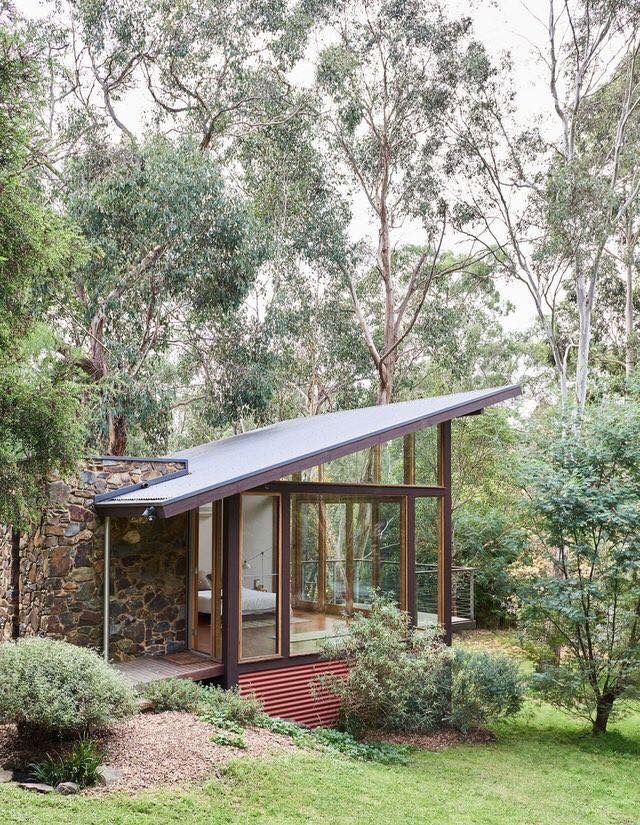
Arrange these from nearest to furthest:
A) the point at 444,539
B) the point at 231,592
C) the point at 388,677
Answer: the point at 231,592
the point at 388,677
the point at 444,539

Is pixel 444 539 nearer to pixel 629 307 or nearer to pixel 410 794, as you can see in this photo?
pixel 410 794

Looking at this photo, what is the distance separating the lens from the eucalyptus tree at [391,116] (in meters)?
18.7

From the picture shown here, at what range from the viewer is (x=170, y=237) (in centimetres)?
1484

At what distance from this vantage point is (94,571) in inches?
369

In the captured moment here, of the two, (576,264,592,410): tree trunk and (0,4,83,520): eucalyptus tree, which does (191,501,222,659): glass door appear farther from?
(576,264,592,410): tree trunk

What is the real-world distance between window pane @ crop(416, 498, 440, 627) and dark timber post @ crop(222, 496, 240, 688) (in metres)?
2.86

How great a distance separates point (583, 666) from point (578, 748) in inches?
38.9

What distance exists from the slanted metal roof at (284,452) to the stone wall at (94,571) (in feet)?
1.10

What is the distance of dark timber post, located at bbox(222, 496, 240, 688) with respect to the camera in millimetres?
8945

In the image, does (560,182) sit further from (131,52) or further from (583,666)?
(583,666)

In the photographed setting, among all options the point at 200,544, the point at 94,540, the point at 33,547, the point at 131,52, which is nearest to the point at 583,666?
the point at 200,544

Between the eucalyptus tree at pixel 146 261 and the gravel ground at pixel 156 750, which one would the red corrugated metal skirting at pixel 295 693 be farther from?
the eucalyptus tree at pixel 146 261

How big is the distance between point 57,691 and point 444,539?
6.08 m

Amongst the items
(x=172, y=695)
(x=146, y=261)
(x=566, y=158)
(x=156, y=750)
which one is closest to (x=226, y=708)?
(x=172, y=695)
